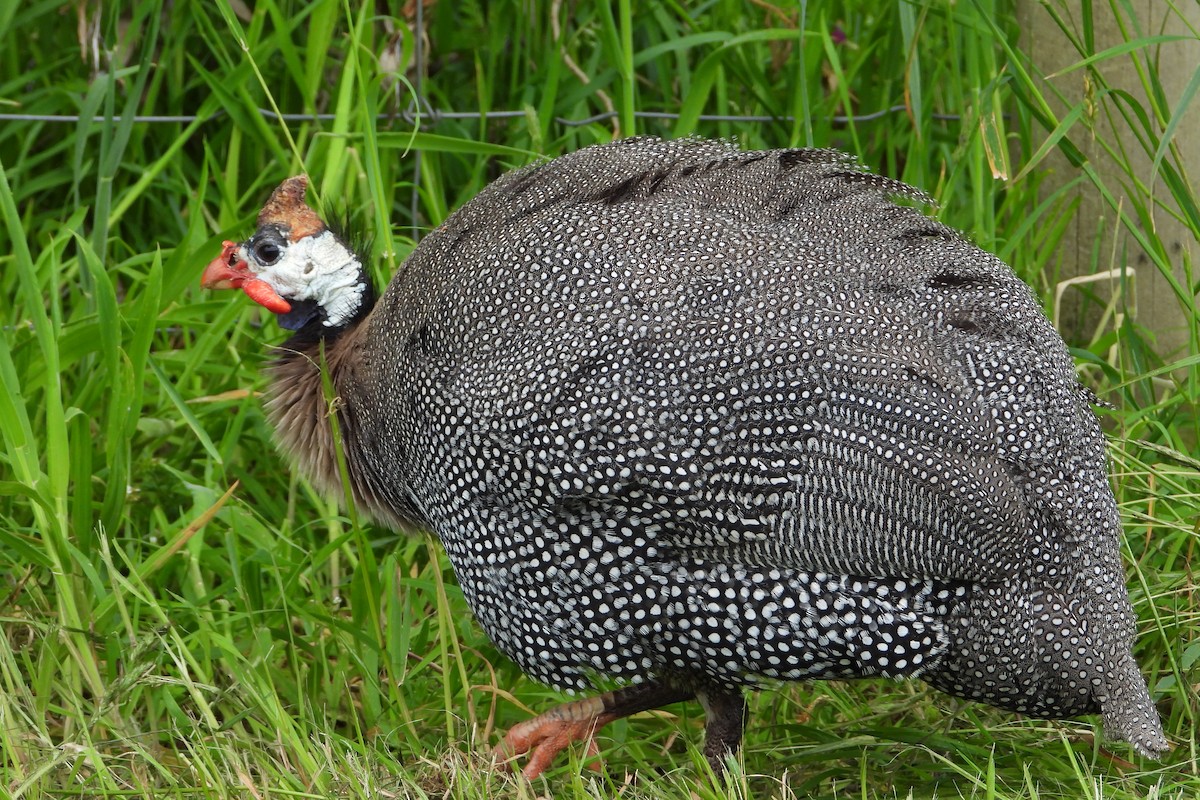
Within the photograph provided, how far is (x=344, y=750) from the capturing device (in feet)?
7.89

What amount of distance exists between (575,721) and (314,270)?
0.94 m

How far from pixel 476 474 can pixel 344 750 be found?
1.76ft

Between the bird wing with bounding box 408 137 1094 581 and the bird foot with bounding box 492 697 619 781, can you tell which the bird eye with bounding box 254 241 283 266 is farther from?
the bird foot with bounding box 492 697 619 781

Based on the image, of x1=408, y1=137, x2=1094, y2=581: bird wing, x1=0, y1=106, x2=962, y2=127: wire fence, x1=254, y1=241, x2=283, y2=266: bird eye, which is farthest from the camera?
x1=0, y1=106, x2=962, y2=127: wire fence

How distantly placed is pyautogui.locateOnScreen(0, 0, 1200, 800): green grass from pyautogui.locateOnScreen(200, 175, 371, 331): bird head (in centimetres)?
10

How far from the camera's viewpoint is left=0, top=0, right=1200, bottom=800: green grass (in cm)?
235

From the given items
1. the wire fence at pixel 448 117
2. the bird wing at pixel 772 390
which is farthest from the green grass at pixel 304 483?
the bird wing at pixel 772 390

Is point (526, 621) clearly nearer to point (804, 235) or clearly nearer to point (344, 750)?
point (344, 750)

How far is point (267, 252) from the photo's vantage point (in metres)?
2.62

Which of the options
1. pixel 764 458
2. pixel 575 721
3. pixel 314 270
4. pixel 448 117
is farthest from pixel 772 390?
pixel 448 117

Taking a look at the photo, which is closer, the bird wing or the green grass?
the bird wing

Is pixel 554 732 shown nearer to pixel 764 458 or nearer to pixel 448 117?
pixel 764 458

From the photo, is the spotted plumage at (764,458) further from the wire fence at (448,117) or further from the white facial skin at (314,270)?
the wire fence at (448,117)

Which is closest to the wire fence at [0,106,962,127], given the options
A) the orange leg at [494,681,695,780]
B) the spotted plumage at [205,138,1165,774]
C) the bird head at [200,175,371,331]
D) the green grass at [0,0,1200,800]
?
the green grass at [0,0,1200,800]
